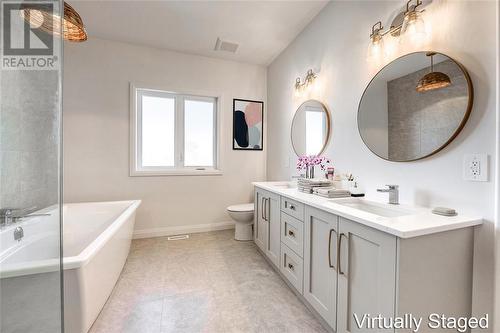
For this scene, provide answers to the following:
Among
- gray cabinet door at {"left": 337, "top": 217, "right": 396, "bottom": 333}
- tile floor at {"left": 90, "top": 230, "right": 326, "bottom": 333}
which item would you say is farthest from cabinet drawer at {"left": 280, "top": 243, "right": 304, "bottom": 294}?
gray cabinet door at {"left": 337, "top": 217, "right": 396, "bottom": 333}

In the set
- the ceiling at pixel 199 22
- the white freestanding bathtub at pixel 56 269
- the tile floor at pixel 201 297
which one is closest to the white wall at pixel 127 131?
the ceiling at pixel 199 22

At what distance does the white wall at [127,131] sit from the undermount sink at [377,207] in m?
2.08

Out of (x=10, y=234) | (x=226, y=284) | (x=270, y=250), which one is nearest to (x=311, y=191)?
(x=270, y=250)

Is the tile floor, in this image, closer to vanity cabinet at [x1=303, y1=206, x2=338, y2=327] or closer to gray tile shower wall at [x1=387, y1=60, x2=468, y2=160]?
vanity cabinet at [x1=303, y1=206, x2=338, y2=327]

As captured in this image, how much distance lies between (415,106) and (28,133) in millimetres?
2589

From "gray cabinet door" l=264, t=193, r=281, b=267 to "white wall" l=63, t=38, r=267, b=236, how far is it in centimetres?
134

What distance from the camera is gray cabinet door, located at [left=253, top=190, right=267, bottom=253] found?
238 centimetres

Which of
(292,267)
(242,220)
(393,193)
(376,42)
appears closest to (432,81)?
(376,42)

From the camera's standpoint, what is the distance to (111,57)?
2885 mm

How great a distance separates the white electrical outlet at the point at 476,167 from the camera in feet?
3.60

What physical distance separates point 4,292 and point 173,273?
1241 mm

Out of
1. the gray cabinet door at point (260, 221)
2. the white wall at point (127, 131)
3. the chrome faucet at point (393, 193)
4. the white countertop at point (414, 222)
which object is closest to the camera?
the white countertop at point (414, 222)

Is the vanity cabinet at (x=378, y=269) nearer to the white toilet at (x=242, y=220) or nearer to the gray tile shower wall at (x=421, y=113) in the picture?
the gray tile shower wall at (x=421, y=113)

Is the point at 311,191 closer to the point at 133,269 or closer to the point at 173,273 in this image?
the point at 173,273
